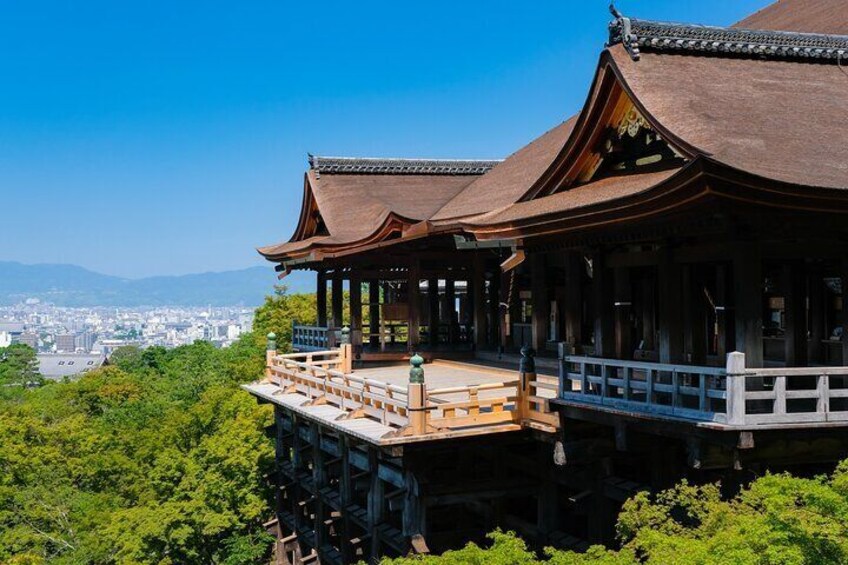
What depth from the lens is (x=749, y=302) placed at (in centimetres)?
1105

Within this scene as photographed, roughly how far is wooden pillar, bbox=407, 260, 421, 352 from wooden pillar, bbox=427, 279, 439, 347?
2.40 ft

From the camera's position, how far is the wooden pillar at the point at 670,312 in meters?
12.6

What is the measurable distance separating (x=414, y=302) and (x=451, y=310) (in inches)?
137

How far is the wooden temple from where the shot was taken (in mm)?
10992

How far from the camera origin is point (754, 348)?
1115 centimetres

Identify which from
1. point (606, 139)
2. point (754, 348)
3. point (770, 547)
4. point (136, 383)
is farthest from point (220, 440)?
point (136, 383)

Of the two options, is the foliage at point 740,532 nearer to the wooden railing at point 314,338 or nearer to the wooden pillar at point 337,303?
the wooden railing at point 314,338

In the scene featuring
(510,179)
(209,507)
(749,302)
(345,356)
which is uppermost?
(510,179)

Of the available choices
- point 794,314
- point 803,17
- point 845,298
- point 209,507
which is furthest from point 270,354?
point 845,298

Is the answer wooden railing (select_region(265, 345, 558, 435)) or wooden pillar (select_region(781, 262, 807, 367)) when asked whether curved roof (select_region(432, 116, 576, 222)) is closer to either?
wooden railing (select_region(265, 345, 558, 435))

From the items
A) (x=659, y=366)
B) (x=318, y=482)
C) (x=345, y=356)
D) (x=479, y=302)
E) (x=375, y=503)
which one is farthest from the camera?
(x=479, y=302)

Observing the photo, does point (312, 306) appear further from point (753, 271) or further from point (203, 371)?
point (753, 271)

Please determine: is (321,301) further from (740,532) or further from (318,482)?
(740,532)

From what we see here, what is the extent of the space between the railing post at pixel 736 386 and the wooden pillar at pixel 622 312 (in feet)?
13.0
